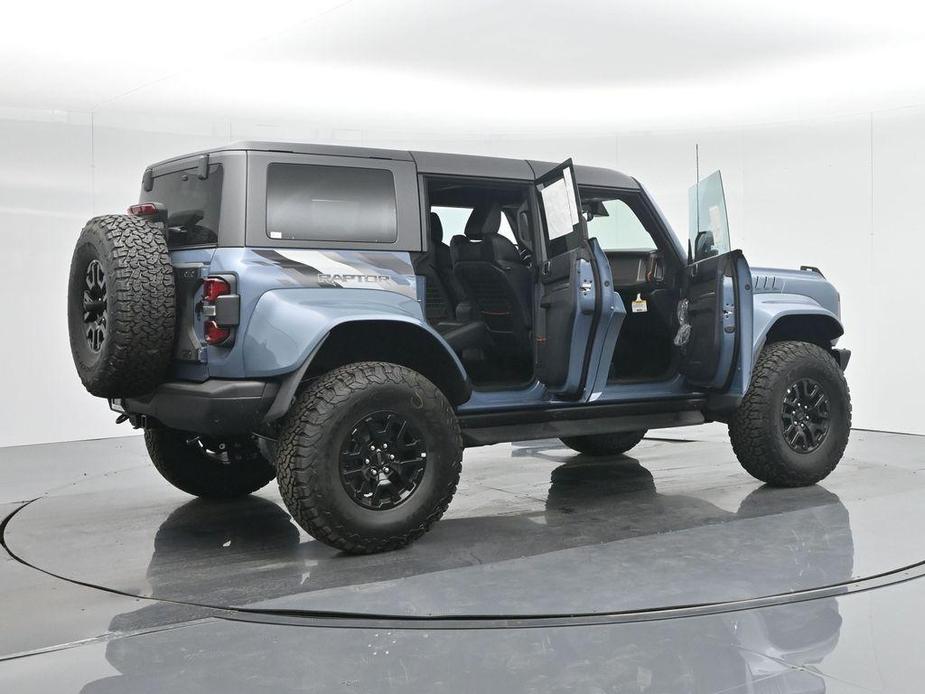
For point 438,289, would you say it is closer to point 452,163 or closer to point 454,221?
point 454,221

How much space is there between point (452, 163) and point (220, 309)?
1.44 metres

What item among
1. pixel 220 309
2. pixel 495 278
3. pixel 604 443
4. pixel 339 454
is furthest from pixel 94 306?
pixel 604 443

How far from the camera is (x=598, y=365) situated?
4.77m

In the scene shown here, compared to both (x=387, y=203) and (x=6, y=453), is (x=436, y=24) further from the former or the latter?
(x=6, y=453)

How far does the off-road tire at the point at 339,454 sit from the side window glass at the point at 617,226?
1.58m

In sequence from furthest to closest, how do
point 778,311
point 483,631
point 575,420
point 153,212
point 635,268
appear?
point 635,268
point 778,311
point 575,420
point 153,212
point 483,631

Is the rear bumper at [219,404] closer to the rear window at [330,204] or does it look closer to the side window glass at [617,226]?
the rear window at [330,204]

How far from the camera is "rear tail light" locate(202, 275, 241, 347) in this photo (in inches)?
150

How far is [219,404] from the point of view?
3.82 metres

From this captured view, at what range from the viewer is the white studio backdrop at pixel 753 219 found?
806 centimetres

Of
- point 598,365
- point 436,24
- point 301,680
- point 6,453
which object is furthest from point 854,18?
point 6,453

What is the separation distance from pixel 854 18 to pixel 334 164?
13.6 feet

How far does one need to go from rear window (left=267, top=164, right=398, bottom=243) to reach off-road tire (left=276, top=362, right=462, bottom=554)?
0.61 m

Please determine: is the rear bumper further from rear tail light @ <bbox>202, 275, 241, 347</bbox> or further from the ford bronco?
rear tail light @ <bbox>202, 275, 241, 347</bbox>
